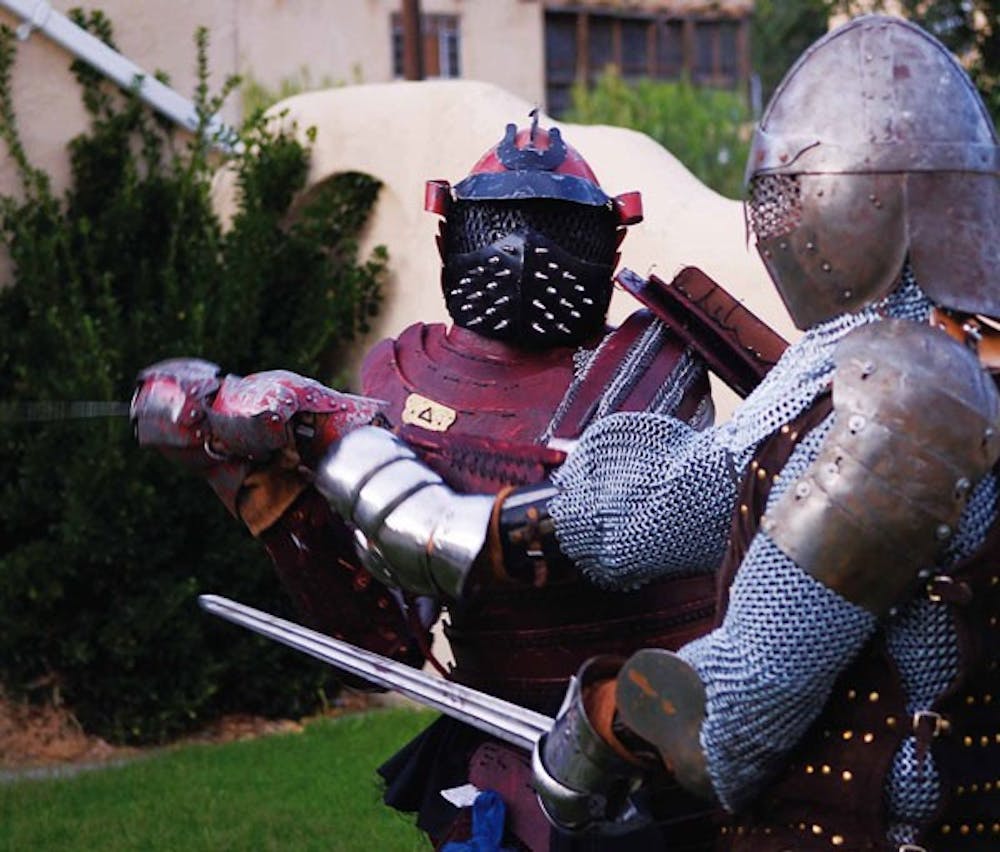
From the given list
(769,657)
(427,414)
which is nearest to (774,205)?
(769,657)

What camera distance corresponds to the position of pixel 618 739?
227cm

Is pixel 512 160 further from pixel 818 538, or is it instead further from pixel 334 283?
pixel 334 283

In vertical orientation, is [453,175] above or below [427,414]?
below

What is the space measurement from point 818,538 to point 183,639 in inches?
191

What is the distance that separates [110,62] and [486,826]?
14.9 feet

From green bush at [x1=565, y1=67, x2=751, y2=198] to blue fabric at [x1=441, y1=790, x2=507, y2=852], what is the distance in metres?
7.08

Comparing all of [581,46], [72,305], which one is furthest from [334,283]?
[581,46]

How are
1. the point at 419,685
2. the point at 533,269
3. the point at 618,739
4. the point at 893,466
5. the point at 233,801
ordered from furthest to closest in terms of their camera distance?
1. the point at 233,801
2. the point at 533,269
3. the point at 419,685
4. the point at 618,739
5. the point at 893,466

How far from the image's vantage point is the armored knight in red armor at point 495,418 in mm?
3314

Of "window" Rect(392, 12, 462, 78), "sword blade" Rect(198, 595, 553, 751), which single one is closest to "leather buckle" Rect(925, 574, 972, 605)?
"sword blade" Rect(198, 595, 553, 751)

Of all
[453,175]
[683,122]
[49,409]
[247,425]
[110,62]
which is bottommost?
[683,122]

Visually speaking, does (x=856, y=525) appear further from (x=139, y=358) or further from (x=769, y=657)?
(x=139, y=358)

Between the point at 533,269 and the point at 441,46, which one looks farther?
the point at 441,46

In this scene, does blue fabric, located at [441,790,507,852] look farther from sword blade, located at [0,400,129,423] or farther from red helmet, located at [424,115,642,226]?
sword blade, located at [0,400,129,423]
